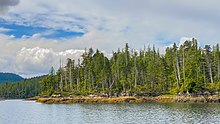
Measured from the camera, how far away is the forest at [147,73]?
10603 cm

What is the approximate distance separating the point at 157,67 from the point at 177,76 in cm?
1425

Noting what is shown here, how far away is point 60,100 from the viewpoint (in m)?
113

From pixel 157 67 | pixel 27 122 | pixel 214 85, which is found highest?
pixel 157 67

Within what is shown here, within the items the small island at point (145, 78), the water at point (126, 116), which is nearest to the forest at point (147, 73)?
the small island at point (145, 78)

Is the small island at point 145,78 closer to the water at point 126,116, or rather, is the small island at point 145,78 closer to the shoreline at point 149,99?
the shoreline at point 149,99

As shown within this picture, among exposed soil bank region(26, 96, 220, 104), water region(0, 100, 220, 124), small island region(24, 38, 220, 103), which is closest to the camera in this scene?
water region(0, 100, 220, 124)

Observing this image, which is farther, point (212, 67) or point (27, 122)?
point (212, 67)

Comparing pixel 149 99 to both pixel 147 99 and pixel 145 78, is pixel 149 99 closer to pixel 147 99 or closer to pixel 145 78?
pixel 147 99

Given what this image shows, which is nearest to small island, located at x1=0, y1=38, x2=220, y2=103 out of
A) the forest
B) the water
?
the forest

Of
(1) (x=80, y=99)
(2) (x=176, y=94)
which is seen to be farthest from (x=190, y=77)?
(1) (x=80, y=99)

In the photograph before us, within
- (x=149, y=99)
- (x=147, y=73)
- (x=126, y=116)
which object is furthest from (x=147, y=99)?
(x=126, y=116)

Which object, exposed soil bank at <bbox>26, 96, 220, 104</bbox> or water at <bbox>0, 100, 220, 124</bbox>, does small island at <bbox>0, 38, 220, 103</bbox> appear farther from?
water at <bbox>0, 100, 220, 124</bbox>

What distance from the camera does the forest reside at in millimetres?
106025

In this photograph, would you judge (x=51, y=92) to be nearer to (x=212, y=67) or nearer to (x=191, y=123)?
(x=212, y=67)
